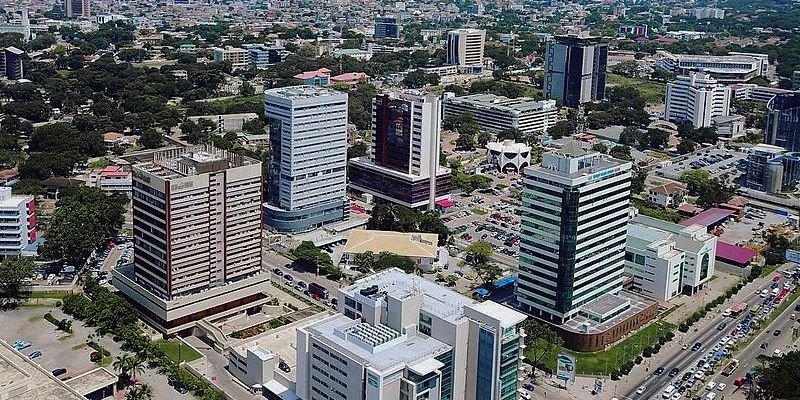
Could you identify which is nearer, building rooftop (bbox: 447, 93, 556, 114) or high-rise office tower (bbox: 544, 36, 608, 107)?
building rooftop (bbox: 447, 93, 556, 114)

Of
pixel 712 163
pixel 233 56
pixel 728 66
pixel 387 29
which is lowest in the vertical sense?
pixel 712 163

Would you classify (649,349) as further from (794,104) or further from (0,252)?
(794,104)

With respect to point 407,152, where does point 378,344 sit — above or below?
below

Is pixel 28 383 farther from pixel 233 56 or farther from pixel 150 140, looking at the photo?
pixel 233 56

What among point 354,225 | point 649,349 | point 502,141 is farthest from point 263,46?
point 649,349

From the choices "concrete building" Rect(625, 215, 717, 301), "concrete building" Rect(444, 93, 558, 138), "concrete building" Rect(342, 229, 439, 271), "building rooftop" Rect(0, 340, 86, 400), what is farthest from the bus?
"concrete building" Rect(444, 93, 558, 138)

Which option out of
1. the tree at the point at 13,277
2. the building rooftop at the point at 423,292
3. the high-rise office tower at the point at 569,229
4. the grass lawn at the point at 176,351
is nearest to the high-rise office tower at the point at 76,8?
the tree at the point at 13,277

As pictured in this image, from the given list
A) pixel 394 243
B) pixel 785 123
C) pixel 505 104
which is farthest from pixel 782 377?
pixel 505 104

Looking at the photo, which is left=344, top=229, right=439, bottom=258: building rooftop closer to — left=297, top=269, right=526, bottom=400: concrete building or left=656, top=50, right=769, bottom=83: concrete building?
left=297, top=269, right=526, bottom=400: concrete building
